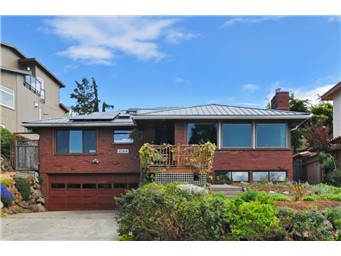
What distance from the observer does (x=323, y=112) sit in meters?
25.3

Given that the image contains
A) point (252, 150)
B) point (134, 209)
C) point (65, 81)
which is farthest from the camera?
point (65, 81)

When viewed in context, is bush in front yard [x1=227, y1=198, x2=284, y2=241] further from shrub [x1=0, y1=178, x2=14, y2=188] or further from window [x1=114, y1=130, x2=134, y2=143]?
shrub [x1=0, y1=178, x2=14, y2=188]

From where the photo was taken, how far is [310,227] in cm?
789

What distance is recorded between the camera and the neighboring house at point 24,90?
21.2 metres

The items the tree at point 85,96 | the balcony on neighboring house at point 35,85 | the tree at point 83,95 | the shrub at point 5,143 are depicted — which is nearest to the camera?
the shrub at point 5,143

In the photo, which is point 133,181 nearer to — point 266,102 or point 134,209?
point 134,209

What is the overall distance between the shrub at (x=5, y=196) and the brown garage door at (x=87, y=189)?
294 centimetres

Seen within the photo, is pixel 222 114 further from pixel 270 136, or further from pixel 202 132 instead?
pixel 270 136

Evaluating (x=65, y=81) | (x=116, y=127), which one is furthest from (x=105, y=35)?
(x=65, y=81)

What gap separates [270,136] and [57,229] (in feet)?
31.6

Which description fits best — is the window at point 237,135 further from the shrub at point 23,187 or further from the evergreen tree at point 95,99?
the evergreen tree at point 95,99

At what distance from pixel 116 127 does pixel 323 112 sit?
15867mm

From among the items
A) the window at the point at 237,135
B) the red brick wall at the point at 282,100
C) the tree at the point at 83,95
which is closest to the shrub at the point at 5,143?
the window at the point at 237,135

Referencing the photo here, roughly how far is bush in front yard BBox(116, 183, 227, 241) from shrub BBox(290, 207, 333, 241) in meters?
1.59
